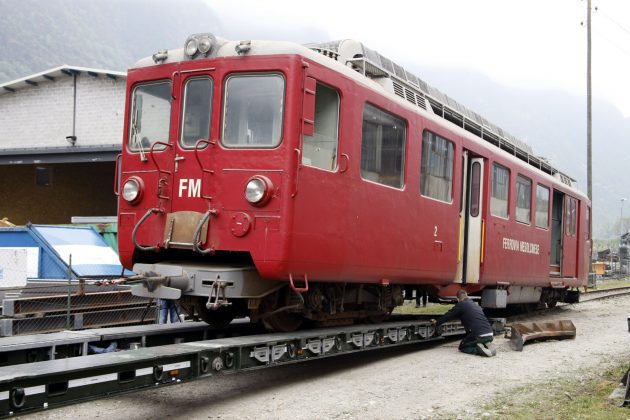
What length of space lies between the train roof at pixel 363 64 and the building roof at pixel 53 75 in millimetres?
12114

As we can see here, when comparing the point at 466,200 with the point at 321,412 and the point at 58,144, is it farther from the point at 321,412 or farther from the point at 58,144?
the point at 58,144

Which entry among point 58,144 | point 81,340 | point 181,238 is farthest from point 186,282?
point 58,144

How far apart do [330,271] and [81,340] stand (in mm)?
2649

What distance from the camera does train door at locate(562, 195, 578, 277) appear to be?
16594 mm

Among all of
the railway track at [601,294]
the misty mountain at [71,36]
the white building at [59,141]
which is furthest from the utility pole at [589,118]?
the misty mountain at [71,36]

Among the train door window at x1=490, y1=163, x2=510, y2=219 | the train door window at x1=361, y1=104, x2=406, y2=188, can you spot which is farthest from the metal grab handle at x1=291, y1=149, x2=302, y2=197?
the train door window at x1=490, y1=163, x2=510, y2=219

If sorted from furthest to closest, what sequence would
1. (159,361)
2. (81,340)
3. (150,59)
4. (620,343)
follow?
(620,343) → (150,59) → (81,340) → (159,361)

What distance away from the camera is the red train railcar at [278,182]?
279 inches

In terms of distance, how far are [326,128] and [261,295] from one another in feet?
6.34

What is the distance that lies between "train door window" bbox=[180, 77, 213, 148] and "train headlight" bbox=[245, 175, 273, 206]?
2.72 feet

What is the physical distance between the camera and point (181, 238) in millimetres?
7406

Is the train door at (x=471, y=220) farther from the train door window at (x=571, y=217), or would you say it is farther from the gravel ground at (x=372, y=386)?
the train door window at (x=571, y=217)

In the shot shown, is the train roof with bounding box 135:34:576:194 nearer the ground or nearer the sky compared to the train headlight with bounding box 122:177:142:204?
nearer the sky

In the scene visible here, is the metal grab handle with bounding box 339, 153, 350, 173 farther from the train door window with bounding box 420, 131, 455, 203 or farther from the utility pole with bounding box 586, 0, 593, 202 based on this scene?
the utility pole with bounding box 586, 0, 593, 202
